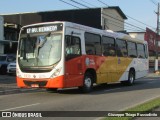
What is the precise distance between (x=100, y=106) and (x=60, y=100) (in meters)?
2.34

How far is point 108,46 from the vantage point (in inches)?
818

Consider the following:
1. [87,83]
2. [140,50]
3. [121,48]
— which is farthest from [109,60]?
[140,50]

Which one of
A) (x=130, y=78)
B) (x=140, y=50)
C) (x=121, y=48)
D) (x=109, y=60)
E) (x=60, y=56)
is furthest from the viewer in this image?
(x=140, y=50)

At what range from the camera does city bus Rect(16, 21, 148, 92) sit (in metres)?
16.3

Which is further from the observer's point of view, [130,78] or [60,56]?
[130,78]

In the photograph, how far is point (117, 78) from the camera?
71.7ft

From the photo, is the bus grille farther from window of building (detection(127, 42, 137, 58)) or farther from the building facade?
the building facade

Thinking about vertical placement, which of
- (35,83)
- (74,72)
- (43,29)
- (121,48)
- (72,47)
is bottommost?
(35,83)

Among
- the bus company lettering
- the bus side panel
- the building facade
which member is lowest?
the bus side panel

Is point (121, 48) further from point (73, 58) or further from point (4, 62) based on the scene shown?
point (4, 62)

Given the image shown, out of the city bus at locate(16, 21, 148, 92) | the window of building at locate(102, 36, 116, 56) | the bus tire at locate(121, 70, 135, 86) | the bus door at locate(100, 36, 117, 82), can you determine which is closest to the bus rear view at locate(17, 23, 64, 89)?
the city bus at locate(16, 21, 148, 92)

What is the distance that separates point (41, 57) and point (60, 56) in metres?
0.88

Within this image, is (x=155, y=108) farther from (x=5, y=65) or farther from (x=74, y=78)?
(x=5, y=65)

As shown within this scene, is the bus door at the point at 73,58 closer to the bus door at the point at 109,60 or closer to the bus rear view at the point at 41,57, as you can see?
the bus rear view at the point at 41,57
